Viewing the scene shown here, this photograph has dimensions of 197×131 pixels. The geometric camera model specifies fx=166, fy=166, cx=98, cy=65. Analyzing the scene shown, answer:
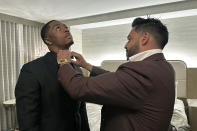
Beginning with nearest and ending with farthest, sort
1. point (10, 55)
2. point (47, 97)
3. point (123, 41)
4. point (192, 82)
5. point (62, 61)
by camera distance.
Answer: point (62, 61)
point (47, 97)
point (192, 82)
point (10, 55)
point (123, 41)

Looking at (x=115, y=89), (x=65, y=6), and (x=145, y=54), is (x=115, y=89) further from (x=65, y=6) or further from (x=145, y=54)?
(x=65, y=6)

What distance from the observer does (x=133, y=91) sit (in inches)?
32.2

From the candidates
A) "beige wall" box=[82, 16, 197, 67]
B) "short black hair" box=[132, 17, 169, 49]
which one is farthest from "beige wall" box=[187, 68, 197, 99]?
"short black hair" box=[132, 17, 169, 49]

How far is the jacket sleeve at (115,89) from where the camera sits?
82 centimetres

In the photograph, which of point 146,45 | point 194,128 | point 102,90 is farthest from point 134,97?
point 194,128

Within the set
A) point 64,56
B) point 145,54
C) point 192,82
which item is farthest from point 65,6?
point 192,82

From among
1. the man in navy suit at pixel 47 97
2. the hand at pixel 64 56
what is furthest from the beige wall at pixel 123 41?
the hand at pixel 64 56

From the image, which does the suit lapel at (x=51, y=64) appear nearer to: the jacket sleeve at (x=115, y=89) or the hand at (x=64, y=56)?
the hand at (x=64, y=56)

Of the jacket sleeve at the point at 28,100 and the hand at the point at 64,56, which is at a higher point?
the hand at the point at 64,56

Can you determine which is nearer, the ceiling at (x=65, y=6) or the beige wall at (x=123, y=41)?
the ceiling at (x=65, y=6)

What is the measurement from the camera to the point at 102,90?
0.82 metres

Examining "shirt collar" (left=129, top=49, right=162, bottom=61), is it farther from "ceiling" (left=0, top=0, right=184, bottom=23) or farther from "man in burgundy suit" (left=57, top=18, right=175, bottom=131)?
"ceiling" (left=0, top=0, right=184, bottom=23)

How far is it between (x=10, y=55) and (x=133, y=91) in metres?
3.32

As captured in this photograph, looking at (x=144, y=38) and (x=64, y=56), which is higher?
(x=144, y=38)
